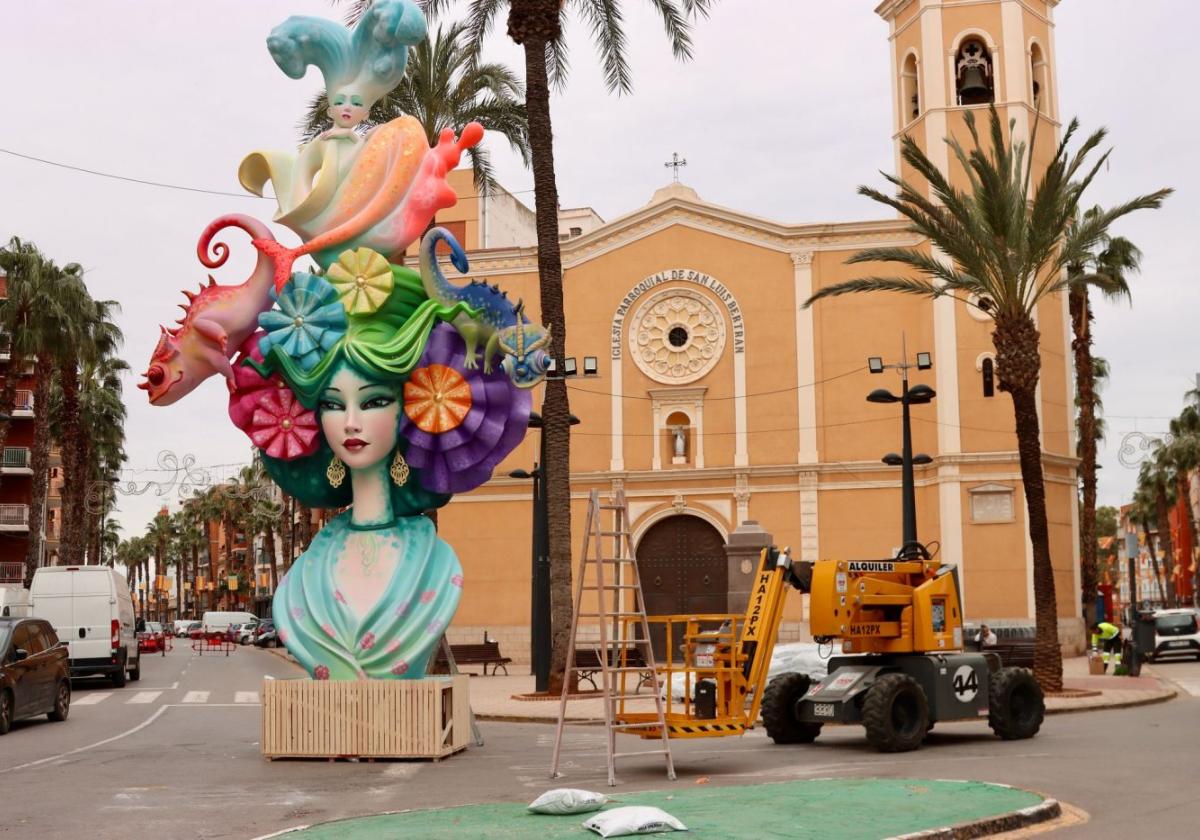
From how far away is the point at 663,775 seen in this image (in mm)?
13000

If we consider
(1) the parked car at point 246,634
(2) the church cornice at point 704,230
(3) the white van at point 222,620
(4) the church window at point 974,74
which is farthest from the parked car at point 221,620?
(4) the church window at point 974,74

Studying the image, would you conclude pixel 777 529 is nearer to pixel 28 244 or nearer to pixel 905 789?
pixel 28 244

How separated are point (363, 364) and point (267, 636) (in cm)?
4938

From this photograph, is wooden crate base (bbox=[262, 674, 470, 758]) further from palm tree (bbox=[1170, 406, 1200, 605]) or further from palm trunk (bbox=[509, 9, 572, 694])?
palm tree (bbox=[1170, 406, 1200, 605])

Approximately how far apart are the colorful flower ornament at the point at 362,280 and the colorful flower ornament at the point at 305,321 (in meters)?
0.13

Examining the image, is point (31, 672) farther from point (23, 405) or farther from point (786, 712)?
point (23, 405)

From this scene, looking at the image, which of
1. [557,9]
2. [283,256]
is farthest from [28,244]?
[283,256]

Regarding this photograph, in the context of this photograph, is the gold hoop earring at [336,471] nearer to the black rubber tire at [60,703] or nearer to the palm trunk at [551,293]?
the black rubber tire at [60,703]

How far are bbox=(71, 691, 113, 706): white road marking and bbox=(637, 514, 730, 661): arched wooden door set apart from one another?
52.5 feet

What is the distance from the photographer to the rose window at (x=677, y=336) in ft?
134

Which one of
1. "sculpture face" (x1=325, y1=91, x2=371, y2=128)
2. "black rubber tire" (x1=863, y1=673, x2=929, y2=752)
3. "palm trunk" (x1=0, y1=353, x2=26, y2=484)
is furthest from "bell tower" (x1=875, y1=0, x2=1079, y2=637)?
"palm trunk" (x1=0, y1=353, x2=26, y2=484)

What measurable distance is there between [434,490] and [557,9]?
11.4 metres

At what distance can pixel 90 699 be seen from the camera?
26.2 m

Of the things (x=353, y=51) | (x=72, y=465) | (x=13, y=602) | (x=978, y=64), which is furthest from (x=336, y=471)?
(x=72, y=465)
